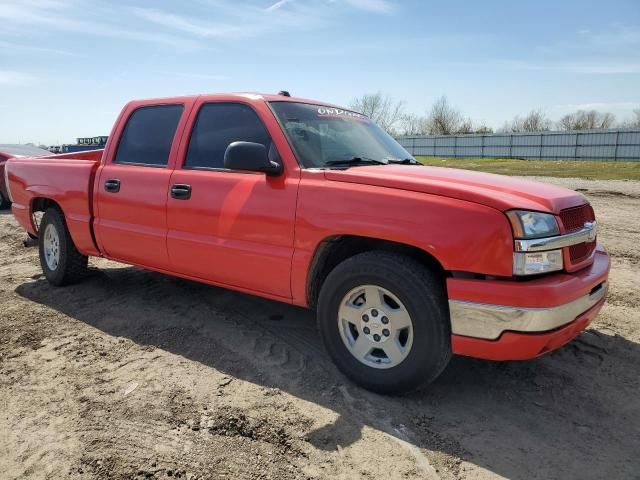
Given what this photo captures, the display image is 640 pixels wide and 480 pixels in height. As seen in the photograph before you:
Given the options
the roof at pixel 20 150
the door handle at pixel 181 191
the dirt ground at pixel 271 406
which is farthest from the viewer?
the roof at pixel 20 150

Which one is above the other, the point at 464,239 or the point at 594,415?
the point at 464,239

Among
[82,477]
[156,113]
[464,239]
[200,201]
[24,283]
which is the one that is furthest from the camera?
[24,283]

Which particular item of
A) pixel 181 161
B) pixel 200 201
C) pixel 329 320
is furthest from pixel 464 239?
pixel 181 161

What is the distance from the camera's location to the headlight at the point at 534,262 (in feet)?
9.00

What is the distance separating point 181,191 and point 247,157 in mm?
936

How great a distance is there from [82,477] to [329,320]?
63.3 inches

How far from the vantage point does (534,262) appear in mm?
2773

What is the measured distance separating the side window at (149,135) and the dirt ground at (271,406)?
1417 mm

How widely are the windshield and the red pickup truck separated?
0.01 m

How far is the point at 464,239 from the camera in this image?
281 cm

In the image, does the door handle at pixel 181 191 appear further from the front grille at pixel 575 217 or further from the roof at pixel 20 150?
the roof at pixel 20 150

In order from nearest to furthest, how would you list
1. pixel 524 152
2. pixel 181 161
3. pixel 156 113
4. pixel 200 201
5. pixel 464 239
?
1. pixel 464 239
2. pixel 200 201
3. pixel 181 161
4. pixel 156 113
5. pixel 524 152

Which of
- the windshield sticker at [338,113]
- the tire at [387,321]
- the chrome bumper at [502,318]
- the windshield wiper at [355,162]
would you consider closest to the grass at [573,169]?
the windshield sticker at [338,113]

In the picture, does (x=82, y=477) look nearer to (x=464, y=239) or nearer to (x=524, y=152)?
(x=464, y=239)
